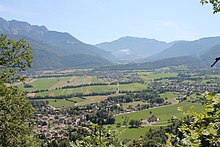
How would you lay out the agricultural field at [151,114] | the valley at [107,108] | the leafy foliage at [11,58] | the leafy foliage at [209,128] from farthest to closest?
the valley at [107,108] < the agricultural field at [151,114] < the leafy foliage at [11,58] < the leafy foliage at [209,128]

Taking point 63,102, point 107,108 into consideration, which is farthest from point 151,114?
point 63,102

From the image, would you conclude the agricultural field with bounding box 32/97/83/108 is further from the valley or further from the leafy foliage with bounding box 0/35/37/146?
the leafy foliage with bounding box 0/35/37/146

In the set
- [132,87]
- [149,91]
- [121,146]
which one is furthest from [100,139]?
[132,87]

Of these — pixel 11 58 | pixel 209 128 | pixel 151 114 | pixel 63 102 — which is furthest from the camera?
pixel 63 102

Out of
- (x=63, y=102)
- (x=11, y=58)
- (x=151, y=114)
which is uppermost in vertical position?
(x=11, y=58)

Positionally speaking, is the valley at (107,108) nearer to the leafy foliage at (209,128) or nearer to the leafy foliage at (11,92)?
the leafy foliage at (11,92)

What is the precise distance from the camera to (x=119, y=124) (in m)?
86.6

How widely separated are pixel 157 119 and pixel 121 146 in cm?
9089

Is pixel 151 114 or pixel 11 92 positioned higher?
pixel 11 92

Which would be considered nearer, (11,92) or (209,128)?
(209,128)

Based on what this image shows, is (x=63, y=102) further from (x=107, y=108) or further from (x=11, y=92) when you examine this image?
(x=11, y=92)

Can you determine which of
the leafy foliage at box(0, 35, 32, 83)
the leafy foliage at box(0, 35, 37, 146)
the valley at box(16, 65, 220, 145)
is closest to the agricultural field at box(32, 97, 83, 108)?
the valley at box(16, 65, 220, 145)

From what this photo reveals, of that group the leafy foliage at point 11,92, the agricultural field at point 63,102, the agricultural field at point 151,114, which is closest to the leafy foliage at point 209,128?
the leafy foliage at point 11,92

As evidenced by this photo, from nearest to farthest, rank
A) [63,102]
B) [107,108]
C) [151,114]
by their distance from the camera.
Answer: [151,114] → [107,108] → [63,102]
